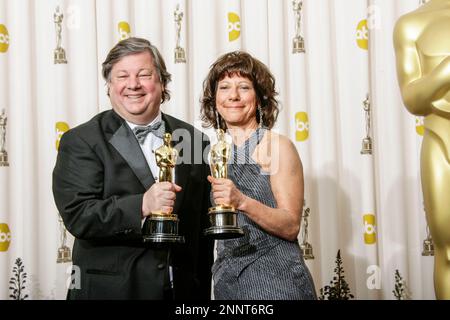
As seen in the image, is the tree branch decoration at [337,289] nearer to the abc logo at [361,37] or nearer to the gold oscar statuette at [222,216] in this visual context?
the abc logo at [361,37]

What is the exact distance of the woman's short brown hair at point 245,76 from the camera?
67.8 inches

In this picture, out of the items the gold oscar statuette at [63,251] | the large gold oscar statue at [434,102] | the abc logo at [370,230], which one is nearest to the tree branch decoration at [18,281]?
the gold oscar statuette at [63,251]

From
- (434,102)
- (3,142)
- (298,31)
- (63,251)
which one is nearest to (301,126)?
(298,31)

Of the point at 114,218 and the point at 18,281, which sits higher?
the point at 114,218

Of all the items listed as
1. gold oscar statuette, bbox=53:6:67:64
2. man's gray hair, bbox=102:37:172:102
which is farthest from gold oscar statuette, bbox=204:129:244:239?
gold oscar statuette, bbox=53:6:67:64

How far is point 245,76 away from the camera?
172 centimetres

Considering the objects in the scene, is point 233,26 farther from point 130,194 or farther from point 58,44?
point 130,194

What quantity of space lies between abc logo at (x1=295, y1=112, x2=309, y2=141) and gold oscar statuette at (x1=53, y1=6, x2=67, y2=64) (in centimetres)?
84

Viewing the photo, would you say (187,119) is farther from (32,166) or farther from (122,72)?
(122,72)

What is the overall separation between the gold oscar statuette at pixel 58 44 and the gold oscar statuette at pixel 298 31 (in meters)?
0.81

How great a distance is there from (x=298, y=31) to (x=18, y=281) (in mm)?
1307

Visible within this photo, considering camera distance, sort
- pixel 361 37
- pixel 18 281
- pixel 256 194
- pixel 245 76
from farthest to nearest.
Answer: pixel 361 37
pixel 18 281
pixel 245 76
pixel 256 194

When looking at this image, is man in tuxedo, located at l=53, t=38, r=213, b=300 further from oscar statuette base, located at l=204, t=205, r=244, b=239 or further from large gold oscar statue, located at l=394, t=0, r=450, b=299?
large gold oscar statue, located at l=394, t=0, r=450, b=299
